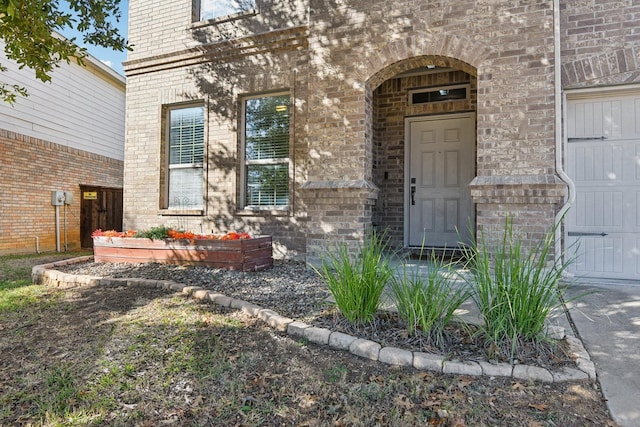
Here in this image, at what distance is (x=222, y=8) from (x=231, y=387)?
6.51 meters

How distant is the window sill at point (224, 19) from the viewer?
6056 millimetres

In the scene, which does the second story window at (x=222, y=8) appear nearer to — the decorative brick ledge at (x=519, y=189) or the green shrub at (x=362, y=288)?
the decorative brick ledge at (x=519, y=189)

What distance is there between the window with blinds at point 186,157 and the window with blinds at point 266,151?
3.18 ft

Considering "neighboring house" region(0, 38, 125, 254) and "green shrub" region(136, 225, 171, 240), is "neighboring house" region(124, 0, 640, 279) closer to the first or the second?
"green shrub" region(136, 225, 171, 240)

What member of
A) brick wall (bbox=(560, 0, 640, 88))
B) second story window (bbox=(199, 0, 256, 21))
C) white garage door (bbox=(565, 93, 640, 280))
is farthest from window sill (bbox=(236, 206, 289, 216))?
brick wall (bbox=(560, 0, 640, 88))

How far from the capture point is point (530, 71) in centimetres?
402

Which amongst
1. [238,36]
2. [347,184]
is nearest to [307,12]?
[238,36]

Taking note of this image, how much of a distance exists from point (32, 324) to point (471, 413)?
11.1 ft

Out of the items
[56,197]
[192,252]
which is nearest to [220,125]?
[192,252]

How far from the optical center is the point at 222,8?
649 cm

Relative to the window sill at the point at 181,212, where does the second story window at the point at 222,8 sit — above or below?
above

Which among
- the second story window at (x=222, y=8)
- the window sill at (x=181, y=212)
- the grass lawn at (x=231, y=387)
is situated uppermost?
the second story window at (x=222, y=8)

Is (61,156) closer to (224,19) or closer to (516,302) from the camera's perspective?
(224,19)

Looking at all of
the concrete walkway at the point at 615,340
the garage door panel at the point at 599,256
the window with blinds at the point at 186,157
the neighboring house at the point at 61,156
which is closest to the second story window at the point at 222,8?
the window with blinds at the point at 186,157
